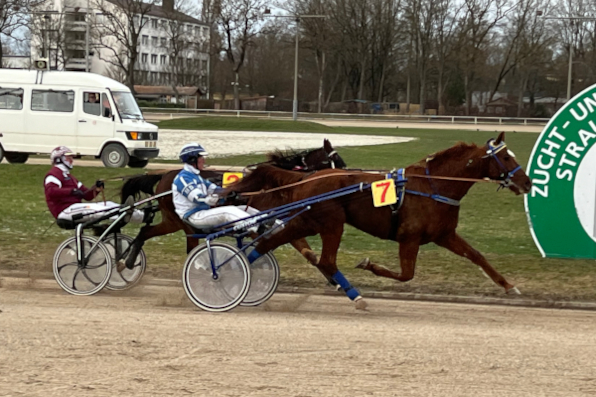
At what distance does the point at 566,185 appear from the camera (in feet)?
32.4

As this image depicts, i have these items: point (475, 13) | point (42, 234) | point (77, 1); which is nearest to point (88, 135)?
point (42, 234)

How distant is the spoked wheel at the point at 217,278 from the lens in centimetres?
736

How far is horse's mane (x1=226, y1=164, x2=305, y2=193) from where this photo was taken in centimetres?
821

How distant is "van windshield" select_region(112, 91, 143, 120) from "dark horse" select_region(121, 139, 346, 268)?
12.4 m

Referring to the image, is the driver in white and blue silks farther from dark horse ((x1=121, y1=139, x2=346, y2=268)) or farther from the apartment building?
the apartment building

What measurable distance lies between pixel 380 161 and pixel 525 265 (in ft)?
41.0

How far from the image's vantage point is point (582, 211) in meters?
9.91

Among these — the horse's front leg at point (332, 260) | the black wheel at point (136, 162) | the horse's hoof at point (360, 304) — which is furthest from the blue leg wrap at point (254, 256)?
the black wheel at point (136, 162)

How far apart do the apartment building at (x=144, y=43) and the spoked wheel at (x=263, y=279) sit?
4910 cm

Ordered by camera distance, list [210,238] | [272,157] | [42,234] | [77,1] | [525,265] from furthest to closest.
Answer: [77,1] < [42,234] < [525,265] < [272,157] < [210,238]

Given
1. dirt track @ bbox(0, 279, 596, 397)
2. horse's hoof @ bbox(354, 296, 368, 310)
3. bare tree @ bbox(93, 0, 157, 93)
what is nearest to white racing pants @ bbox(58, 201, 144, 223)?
dirt track @ bbox(0, 279, 596, 397)

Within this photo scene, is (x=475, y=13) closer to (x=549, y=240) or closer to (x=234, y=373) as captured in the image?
(x=549, y=240)

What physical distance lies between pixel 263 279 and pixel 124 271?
171 centimetres

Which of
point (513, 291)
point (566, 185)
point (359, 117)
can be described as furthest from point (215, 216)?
point (359, 117)
